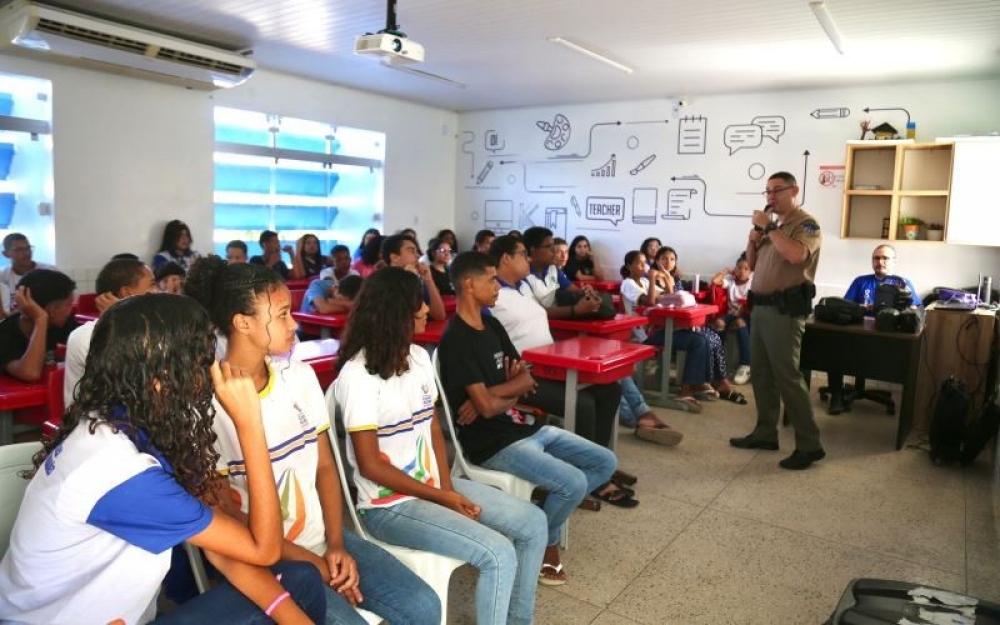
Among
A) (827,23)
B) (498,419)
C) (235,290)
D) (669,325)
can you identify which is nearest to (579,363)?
(498,419)

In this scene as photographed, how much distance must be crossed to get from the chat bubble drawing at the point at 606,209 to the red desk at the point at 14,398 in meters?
6.54

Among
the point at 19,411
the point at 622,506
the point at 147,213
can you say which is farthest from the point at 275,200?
the point at 622,506

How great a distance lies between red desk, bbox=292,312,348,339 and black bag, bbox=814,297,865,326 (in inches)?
119

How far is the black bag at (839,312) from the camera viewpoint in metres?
4.73

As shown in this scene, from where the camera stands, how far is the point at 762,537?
3.18 metres

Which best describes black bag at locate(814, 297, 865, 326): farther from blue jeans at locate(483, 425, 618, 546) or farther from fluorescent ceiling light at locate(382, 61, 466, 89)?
fluorescent ceiling light at locate(382, 61, 466, 89)

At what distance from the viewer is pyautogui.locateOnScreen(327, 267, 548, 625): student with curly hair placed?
6.38ft

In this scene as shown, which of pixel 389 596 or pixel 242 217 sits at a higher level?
pixel 242 217

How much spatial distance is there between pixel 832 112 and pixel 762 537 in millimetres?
5194

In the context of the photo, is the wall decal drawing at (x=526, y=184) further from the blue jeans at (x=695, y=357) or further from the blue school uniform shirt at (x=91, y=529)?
the blue school uniform shirt at (x=91, y=529)

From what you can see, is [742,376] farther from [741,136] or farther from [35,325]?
[35,325]

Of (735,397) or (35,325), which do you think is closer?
(35,325)

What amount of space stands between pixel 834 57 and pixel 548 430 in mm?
4648

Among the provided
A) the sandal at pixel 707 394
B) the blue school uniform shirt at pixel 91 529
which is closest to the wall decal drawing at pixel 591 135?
the sandal at pixel 707 394
